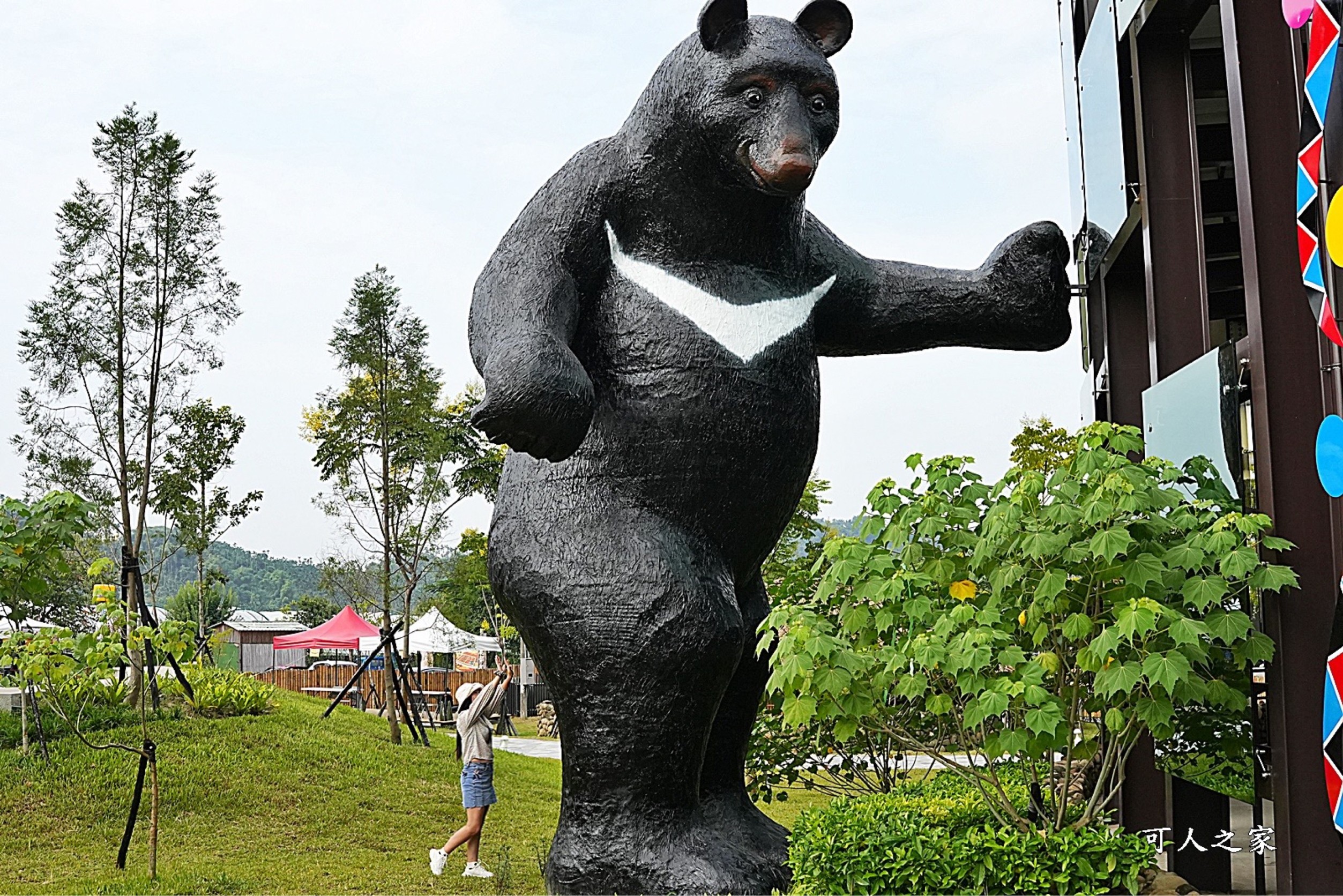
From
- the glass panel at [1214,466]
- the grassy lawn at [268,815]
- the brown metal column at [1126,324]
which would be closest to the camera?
the glass panel at [1214,466]

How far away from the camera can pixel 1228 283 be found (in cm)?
819

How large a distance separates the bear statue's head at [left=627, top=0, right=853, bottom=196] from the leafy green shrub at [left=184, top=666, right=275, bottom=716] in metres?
8.48

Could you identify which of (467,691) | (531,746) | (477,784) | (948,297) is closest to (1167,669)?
(948,297)

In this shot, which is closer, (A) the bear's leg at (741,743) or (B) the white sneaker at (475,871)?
(A) the bear's leg at (741,743)

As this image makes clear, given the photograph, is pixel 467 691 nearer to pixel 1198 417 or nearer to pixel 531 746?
pixel 1198 417

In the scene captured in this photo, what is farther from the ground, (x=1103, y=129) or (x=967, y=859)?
(x=1103, y=129)

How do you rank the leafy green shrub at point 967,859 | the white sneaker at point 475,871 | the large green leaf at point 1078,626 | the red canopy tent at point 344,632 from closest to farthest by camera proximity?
the leafy green shrub at point 967,859, the large green leaf at point 1078,626, the white sneaker at point 475,871, the red canopy tent at point 344,632

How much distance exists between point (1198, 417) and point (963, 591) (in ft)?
4.54

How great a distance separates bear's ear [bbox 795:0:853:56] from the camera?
2.82 meters

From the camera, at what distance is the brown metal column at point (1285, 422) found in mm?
3180

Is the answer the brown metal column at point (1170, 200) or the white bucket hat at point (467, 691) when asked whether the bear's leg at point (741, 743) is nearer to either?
the brown metal column at point (1170, 200)

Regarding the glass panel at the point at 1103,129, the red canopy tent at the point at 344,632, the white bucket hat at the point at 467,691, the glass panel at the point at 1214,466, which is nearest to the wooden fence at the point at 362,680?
the red canopy tent at the point at 344,632

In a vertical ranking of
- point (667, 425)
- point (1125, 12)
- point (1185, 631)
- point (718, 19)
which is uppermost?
point (1125, 12)

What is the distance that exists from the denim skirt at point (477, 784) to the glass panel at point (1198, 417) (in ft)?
10.6
